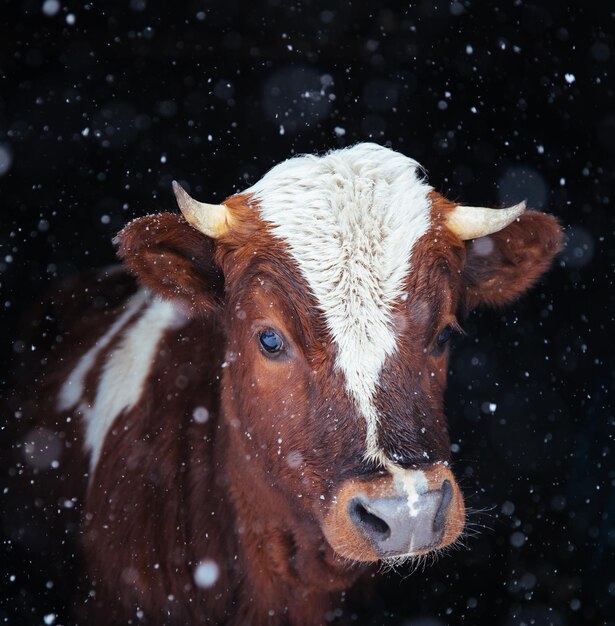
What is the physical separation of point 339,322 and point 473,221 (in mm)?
840

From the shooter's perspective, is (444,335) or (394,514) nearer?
(394,514)

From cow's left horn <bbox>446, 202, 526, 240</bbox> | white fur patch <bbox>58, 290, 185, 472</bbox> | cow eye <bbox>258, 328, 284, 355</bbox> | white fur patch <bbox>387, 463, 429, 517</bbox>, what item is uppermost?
cow's left horn <bbox>446, 202, 526, 240</bbox>

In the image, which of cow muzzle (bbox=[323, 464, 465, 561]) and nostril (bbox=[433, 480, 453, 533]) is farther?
nostril (bbox=[433, 480, 453, 533])

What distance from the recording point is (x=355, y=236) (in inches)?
104

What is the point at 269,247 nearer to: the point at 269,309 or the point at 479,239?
the point at 269,309

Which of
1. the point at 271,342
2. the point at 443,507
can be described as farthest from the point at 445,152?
the point at 443,507

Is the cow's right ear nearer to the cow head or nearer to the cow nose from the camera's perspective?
the cow head

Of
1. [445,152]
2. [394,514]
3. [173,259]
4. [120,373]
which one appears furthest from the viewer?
[445,152]

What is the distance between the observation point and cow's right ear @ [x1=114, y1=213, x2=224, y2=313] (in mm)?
2762

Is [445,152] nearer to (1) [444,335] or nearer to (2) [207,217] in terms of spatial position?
(1) [444,335]

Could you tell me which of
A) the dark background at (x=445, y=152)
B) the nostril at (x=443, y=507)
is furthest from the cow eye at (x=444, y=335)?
the dark background at (x=445, y=152)

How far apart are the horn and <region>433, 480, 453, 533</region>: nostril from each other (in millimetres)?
1273

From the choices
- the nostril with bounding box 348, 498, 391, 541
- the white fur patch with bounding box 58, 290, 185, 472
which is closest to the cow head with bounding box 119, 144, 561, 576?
the nostril with bounding box 348, 498, 391, 541

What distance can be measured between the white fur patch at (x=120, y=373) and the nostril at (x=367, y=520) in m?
1.46
